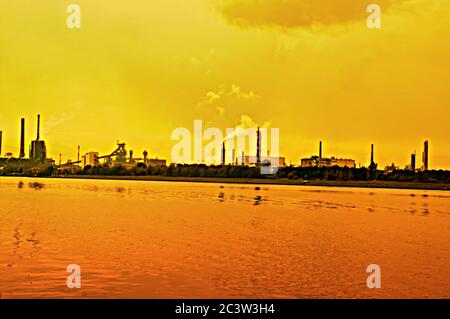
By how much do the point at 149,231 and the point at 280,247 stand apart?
37.9 feet

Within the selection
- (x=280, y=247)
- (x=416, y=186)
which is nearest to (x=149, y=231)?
(x=280, y=247)

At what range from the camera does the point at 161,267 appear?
967 inches

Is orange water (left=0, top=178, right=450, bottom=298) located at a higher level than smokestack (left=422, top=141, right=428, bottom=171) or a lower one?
lower

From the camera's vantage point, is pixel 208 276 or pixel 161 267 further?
pixel 161 267

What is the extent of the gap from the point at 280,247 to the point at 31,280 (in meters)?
15.4

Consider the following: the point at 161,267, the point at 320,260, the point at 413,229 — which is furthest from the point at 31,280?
the point at 413,229

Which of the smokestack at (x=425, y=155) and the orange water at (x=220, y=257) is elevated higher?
the smokestack at (x=425, y=155)

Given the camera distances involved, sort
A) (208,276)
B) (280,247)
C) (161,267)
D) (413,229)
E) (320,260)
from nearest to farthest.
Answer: (208,276)
(161,267)
(320,260)
(280,247)
(413,229)

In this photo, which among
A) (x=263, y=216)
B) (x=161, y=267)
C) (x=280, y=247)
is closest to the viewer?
(x=161, y=267)

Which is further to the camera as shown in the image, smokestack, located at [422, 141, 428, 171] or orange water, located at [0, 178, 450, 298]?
smokestack, located at [422, 141, 428, 171]

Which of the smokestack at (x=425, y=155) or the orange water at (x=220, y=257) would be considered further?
the smokestack at (x=425, y=155)

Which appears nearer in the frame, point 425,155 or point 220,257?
point 220,257

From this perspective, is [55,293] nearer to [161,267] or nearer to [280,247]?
[161,267]

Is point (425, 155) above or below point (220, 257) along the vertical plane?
above
